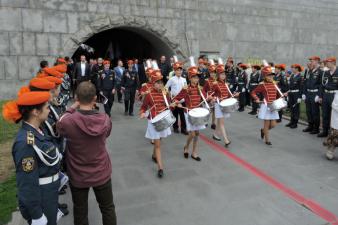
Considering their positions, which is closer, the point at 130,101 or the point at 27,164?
the point at 27,164

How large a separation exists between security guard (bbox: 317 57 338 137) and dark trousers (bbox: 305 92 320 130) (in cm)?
33

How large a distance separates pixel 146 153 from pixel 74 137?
402cm

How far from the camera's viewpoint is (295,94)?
978 cm

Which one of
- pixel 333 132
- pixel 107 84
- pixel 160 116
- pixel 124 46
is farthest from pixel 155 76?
pixel 124 46

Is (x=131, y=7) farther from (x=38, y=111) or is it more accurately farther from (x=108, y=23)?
(x=38, y=111)

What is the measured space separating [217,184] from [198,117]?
1.32 metres

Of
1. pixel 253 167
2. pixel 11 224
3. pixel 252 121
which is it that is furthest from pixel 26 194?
pixel 252 121

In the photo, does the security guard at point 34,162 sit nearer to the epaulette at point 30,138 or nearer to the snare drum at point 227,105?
the epaulette at point 30,138

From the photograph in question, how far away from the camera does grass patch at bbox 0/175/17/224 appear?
4.15 m

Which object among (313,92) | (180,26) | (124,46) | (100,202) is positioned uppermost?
(180,26)

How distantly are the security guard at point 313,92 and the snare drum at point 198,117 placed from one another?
4350 millimetres

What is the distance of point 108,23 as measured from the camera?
12688 mm

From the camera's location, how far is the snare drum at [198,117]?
19.6 feet

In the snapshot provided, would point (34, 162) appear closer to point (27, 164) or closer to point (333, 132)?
point (27, 164)
